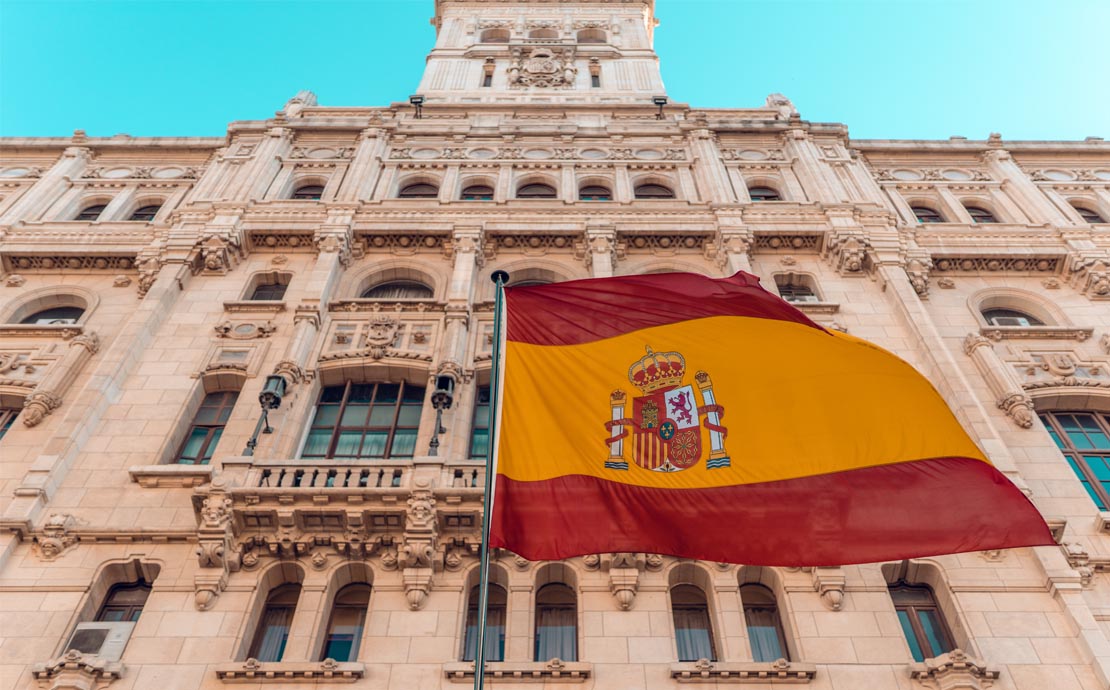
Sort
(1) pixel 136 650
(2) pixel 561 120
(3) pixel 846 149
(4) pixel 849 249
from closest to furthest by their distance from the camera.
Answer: (1) pixel 136 650 → (4) pixel 849 249 → (3) pixel 846 149 → (2) pixel 561 120

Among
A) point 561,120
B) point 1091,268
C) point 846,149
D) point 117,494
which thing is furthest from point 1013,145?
point 117,494

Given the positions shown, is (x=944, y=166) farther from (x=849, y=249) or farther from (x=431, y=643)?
(x=431, y=643)

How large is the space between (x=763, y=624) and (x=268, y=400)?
1059 centimetres

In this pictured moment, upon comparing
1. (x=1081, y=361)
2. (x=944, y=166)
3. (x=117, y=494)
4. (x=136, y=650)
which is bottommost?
(x=136, y=650)

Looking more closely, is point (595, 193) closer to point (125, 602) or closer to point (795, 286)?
point (795, 286)

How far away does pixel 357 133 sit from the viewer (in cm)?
3192

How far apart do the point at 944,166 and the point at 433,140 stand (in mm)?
18998

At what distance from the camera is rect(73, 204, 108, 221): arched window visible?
2845cm

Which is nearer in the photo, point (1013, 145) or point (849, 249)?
point (849, 249)

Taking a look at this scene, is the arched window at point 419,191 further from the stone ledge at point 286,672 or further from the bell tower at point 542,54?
the stone ledge at point 286,672

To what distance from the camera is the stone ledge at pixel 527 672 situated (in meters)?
13.2

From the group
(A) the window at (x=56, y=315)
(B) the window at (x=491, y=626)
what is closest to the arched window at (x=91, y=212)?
(A) the window at (x=56, y=315)

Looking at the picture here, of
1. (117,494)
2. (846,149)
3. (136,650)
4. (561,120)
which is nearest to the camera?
(136,650)

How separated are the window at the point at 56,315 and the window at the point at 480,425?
1173 centimetres
